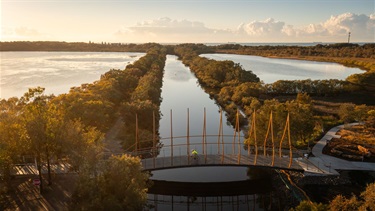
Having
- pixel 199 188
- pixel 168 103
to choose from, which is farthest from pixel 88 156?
pixel 168 103

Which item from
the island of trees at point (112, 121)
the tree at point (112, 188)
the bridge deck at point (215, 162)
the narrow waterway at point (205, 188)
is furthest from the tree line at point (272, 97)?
the tree at point (112, 188)

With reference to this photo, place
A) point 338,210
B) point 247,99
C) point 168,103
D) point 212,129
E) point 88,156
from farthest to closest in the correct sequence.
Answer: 1. point 168,103
2. point 247,99
3. point 212,129
4. point 88,156
5. point 338,210

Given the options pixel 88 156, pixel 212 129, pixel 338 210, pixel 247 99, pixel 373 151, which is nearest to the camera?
pixel 338 210

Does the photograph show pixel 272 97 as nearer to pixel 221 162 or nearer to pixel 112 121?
pixel 112 121

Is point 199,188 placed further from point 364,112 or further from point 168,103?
point 168,103

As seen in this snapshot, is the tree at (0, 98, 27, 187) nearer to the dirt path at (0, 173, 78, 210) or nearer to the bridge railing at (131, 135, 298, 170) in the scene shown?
the dirt path at (0, 173, 78, 210)

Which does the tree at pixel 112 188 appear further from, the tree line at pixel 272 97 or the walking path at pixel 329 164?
the tree line at pixel 272 97
